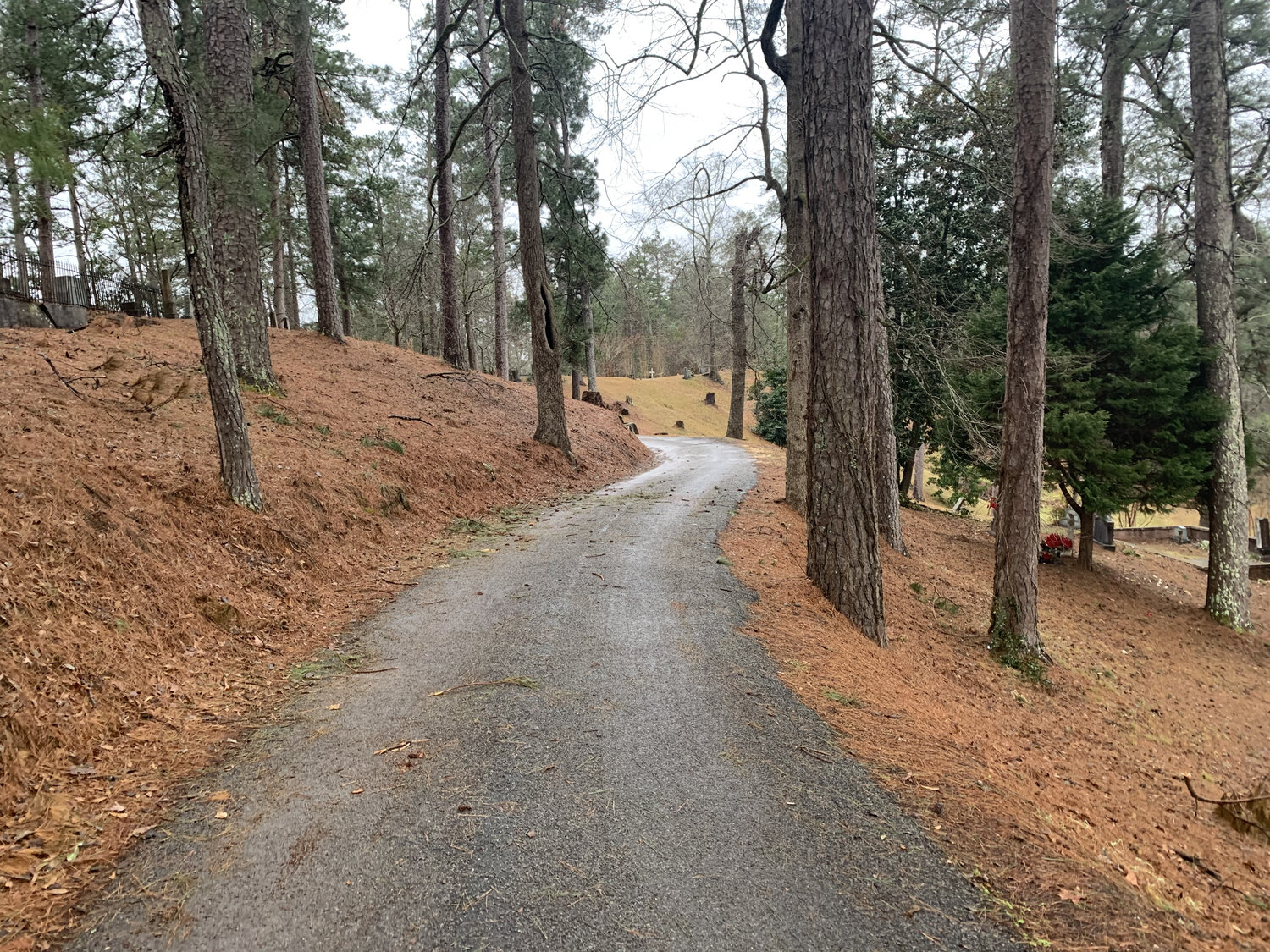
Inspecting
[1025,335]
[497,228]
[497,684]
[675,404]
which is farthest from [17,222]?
[675,404]

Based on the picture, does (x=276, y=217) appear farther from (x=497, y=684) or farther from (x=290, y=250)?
(x=497, y=684)

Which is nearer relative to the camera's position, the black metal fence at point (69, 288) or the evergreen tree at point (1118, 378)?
the evergreen tree at point (1118, 378)

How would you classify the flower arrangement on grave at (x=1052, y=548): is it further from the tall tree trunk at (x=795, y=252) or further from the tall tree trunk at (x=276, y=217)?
the tall tree trunk at (x=276, y=217)

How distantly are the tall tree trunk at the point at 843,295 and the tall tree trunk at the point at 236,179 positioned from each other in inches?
311

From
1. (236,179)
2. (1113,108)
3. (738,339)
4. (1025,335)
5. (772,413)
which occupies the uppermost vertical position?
(1113,108)

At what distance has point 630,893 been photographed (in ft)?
7.48

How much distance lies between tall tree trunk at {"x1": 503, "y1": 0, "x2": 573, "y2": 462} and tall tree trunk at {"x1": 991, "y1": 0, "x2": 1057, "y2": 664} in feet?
26.0

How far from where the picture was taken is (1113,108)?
12492 mm

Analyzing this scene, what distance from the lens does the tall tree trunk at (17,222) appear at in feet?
31.8

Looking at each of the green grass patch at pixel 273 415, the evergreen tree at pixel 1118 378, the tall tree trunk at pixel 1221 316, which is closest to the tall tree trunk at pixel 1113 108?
the tall tree trunk at pixel 1221 316

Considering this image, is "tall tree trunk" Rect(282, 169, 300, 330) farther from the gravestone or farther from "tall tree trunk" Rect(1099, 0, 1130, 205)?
the gravestone

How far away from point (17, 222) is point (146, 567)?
17.9m

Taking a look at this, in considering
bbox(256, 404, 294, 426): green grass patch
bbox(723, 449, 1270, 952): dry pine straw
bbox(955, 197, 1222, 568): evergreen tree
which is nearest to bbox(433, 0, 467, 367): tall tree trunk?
bbox(256, 404, 294, 426): green grass patch

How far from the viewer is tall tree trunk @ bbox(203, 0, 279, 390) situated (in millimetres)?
9172
